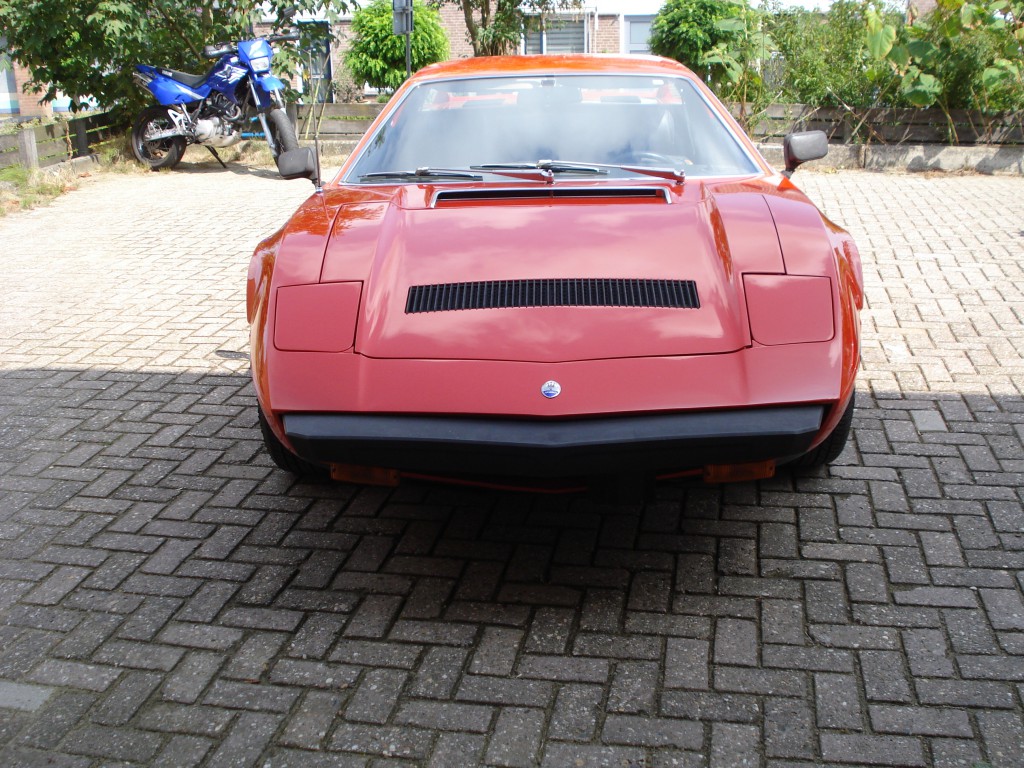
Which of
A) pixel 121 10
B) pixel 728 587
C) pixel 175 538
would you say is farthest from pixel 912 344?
pixel 121 10

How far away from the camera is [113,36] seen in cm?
1157

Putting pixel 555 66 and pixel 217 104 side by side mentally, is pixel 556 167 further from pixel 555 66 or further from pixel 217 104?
pixel 217 104

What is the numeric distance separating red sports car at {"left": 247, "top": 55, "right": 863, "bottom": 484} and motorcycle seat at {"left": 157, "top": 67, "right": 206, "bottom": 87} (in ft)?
30.8

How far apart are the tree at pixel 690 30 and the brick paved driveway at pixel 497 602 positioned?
13.4 meters

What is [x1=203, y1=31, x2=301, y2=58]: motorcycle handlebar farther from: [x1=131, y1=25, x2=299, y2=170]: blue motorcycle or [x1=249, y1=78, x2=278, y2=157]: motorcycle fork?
[x1=249, y1=78, x2=278, y2=157]: motorcycle fork

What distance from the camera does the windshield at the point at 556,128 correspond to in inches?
155

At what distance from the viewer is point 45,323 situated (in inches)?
244

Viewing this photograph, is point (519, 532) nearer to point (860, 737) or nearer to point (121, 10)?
point (860, 737)

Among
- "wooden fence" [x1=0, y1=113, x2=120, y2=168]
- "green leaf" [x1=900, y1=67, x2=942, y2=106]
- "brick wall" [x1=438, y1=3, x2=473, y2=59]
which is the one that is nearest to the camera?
"wooden fence" [x1=0, y1=113, x2=120, y2=168]

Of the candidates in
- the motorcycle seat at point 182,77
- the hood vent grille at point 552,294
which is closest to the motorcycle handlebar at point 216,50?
the motorcycle seat at point 182,77

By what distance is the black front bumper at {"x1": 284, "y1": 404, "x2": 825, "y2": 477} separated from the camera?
261 cm

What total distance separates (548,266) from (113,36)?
1046 cm

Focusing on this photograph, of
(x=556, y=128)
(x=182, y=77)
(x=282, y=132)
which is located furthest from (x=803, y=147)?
(x=182, y=77)

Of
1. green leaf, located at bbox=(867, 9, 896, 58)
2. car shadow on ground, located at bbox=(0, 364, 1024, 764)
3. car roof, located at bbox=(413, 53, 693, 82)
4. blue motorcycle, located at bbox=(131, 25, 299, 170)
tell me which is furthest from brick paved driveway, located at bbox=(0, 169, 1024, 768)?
blue motorcycle, located at bbox=(131, 25, 299, 170)
